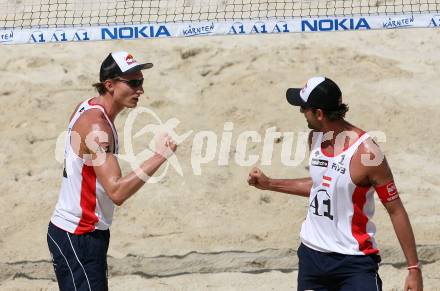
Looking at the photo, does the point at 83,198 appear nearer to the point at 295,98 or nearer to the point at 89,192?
the point at 89,192

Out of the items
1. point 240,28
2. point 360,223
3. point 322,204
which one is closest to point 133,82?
point 322,204

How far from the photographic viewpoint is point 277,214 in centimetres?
868

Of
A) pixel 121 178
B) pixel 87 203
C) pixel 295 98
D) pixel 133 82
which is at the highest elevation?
pixel 133 82

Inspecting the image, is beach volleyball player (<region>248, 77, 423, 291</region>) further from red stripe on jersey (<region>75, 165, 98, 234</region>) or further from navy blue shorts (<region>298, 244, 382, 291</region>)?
red stripe on jersey (<region>75, 165, 98, 234</region>)

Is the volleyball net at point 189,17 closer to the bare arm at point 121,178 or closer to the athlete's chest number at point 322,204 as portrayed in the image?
the athlete's chest number at point 322,204

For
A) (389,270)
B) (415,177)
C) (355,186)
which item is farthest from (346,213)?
(415,177)

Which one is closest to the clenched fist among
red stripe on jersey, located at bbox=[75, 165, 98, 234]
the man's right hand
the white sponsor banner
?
red stripe on jersey, located at bbox=[75, 165, 98, 234]

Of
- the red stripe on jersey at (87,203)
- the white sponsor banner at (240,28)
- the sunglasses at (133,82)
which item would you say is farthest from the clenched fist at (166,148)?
the white sponsor banner at (240,28)

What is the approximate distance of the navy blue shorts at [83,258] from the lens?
17.9 feet

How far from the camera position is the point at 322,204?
5.33 m

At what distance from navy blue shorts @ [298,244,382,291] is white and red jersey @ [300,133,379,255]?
5cm

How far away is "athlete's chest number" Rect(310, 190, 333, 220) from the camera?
5.30 metres

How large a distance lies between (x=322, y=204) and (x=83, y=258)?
148cm

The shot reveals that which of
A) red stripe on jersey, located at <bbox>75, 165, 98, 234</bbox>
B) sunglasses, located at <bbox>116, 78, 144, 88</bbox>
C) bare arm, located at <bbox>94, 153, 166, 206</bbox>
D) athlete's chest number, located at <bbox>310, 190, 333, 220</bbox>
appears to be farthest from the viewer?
sunglasses, located at <bbox>116, 78, 144, 88</bbox>
